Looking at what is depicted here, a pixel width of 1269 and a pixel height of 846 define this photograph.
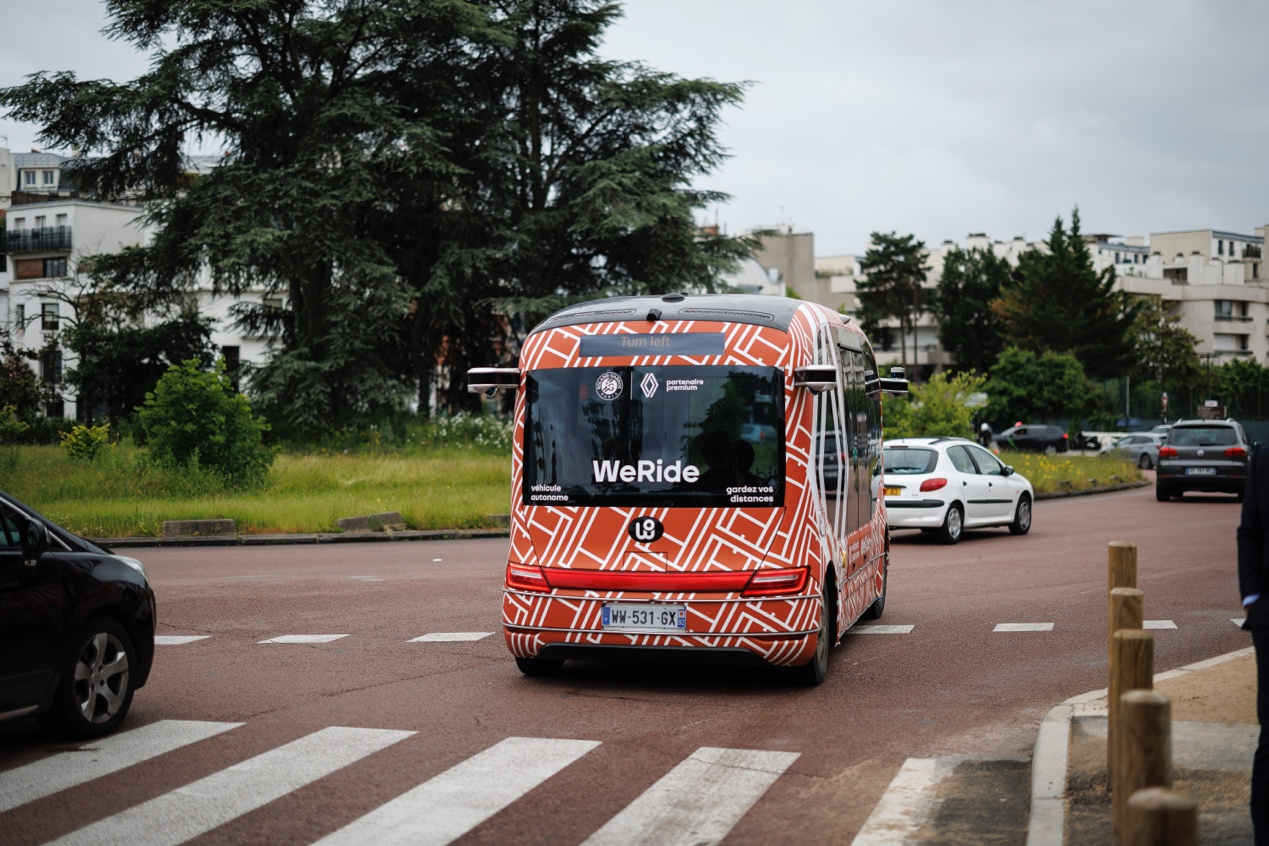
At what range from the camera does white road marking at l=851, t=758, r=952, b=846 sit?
18.5 feet

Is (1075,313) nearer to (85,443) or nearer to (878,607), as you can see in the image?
(85,443)

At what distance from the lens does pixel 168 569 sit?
57.5ft

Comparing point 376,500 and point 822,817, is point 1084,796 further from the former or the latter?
point 376,500

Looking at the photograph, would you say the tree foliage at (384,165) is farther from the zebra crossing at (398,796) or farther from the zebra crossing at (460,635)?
the zebra crossing at (398,796)

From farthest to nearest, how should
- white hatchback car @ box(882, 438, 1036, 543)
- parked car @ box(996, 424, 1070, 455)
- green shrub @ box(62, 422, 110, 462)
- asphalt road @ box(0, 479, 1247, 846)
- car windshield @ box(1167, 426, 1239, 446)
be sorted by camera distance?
1. parked car @ box(996, 424, 1070, 455)
2. car windshield @ box(1167, 426, 1239, 446)
3. green shrub @ box(62, 422, 110, 462)
4. white hatchback car @ box(882, 438, 1036, 543)
5. asphalt road @ box(0, 479, 1247, 846)

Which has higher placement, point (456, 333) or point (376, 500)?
point (456, 333)

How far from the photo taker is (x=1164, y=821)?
303 centimetres

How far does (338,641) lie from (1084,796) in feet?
22.3

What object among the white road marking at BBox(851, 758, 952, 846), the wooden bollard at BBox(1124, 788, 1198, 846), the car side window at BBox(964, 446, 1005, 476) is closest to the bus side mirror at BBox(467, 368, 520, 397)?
the white road marking at BBox(851, 758, 952, 846)

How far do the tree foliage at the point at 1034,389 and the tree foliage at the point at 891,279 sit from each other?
102ft

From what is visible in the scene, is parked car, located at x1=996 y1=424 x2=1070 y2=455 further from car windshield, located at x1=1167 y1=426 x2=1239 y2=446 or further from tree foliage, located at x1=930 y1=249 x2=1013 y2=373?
tree foliage, located at x1=930 y1=249 x2=1013 y2=373

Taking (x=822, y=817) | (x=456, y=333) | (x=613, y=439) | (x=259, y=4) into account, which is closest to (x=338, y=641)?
(x=613, y=439)

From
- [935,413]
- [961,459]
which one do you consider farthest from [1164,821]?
[935,413]

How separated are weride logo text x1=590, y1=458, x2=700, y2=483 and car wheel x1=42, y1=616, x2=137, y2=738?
9.98 feet
